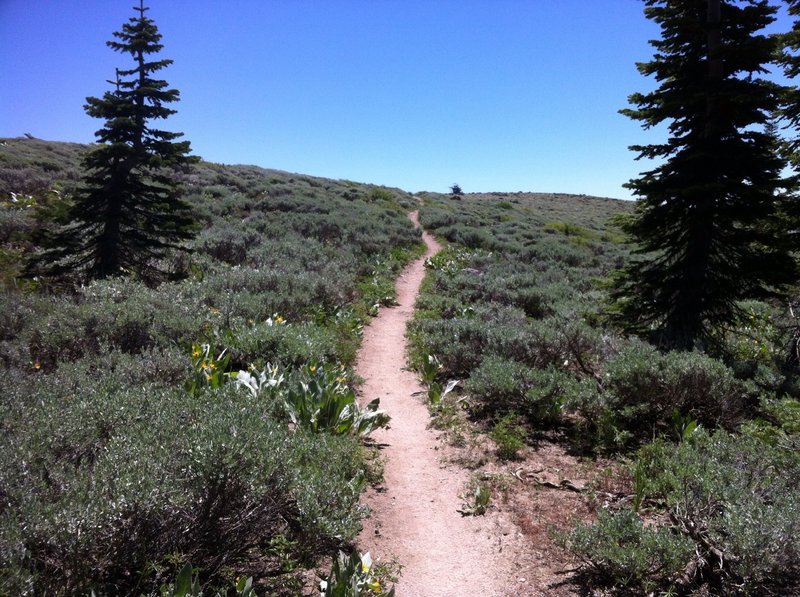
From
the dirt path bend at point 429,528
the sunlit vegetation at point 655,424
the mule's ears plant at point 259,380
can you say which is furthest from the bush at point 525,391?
the mule's ears plant at point 259,380

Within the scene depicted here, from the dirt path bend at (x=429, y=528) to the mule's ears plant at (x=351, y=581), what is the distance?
0.34m

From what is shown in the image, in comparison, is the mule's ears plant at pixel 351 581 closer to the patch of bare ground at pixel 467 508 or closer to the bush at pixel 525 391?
the patch of bare ground at pixel 467 508

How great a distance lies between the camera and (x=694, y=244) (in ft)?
24.6

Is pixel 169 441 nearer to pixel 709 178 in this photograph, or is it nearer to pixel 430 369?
pixel 430 369

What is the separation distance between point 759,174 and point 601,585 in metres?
6.86

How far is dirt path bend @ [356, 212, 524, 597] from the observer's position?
3457mm

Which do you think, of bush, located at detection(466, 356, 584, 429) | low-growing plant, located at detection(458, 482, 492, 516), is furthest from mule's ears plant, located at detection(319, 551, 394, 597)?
bush, located at detection(466, 356, 584, 429)

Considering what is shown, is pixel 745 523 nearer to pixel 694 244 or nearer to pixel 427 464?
pixel 427 464

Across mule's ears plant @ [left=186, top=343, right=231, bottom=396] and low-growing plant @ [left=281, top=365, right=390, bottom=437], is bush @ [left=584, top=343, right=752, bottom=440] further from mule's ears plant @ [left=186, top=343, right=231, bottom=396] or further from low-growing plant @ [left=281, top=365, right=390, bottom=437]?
mule's ears plant @ [left=186, top=343, right=231, bottom=396]

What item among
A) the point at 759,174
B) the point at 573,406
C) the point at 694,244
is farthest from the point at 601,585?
the point at 759,174

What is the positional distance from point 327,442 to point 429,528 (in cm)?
123

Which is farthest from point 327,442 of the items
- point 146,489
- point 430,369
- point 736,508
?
point 430,369

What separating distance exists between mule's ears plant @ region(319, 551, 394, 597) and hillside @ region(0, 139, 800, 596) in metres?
0.24

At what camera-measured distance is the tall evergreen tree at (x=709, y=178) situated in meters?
6.95
